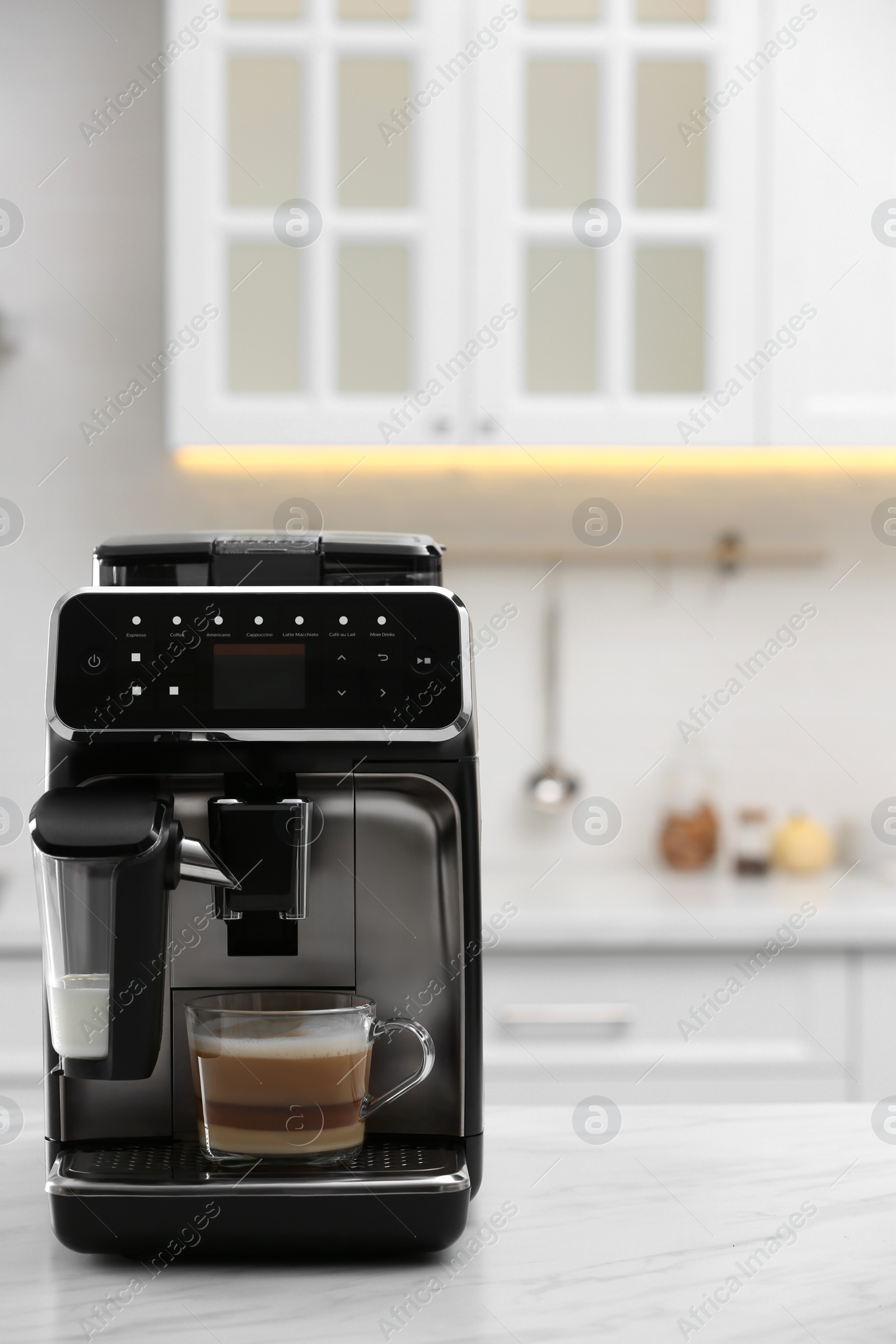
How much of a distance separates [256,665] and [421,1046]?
0.84ft

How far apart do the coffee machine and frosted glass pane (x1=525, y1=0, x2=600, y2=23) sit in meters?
1.50

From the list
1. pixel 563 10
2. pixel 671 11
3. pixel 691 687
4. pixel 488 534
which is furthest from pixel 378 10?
pixel 691 687

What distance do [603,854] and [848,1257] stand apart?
152cm

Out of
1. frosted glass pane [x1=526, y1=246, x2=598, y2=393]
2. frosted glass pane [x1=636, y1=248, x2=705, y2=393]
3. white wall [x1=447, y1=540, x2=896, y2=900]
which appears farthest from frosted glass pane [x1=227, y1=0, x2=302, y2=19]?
white wall [x1=447, y1=540, x2=896, y2=900]

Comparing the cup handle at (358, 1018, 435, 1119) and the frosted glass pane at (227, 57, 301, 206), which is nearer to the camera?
the cup handle at (358, 1018, 435, 1119)

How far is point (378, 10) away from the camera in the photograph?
182 cm

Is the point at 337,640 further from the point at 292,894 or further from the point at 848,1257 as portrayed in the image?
the point at 848,1257

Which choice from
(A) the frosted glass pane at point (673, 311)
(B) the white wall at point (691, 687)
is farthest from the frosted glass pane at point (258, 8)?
(B) the white wall at point (691, 687)

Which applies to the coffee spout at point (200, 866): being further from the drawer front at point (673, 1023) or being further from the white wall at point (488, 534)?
the white wall at point (488, 534)

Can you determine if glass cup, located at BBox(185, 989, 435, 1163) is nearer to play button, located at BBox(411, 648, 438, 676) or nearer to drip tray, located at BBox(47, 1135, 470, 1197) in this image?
drip tray, located at BBox(47, 1135, 470, 1197)

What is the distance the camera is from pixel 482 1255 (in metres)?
0.65

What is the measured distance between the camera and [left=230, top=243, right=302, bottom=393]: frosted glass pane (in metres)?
1.81

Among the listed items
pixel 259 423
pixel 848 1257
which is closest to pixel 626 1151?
pixel 848 1257

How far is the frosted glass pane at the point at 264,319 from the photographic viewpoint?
5.94ft
